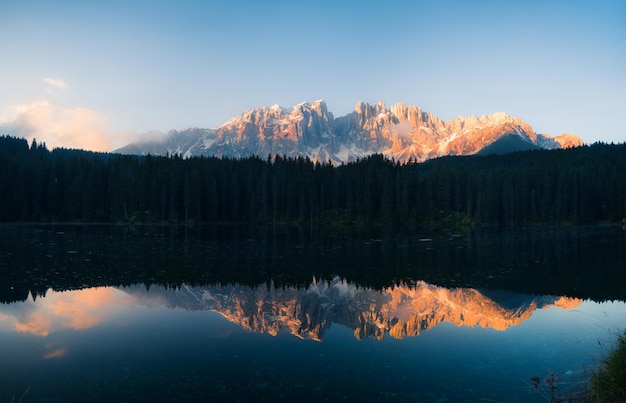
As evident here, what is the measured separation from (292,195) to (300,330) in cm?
13676

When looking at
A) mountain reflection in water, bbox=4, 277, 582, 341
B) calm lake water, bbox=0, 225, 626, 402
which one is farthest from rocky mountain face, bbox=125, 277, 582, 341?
calm lake water, bbox=0, 225, 626, 402

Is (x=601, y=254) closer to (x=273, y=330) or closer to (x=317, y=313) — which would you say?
(x=317, y=313)

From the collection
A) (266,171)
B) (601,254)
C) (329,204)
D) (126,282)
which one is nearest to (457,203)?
(329,204)

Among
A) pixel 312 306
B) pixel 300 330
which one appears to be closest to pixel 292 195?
→ pixel 312 306

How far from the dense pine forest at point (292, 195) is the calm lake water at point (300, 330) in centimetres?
10270

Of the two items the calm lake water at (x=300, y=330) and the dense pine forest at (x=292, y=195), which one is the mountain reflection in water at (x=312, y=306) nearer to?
the calm lake water at (x=300, y=330)

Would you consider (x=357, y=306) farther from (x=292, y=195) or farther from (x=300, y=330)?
(x=292, y=195)

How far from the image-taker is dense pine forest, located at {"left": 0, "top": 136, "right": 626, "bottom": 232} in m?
147

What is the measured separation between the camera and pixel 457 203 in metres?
162

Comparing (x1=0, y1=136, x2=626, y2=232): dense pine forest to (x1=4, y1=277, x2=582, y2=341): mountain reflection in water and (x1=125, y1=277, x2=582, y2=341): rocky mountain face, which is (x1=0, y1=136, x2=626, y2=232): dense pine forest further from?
(x1=4, y1=277, x2=582, y2=341): mountain reflection in water

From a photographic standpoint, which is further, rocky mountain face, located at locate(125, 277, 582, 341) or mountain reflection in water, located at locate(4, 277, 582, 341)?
rocky mountain face, located at locate(125, 277, 582, 341)

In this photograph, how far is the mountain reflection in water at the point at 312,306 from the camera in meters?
22.8

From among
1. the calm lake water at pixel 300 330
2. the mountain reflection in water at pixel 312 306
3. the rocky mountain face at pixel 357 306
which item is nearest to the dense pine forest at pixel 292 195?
the calm lake water at pixel 300 330

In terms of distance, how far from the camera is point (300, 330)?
73.0ft
